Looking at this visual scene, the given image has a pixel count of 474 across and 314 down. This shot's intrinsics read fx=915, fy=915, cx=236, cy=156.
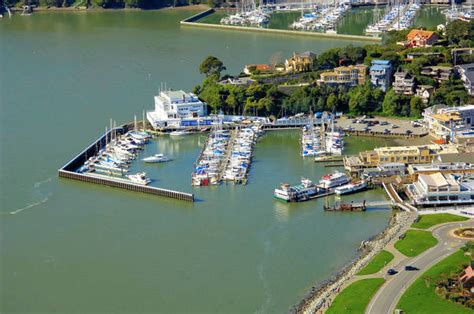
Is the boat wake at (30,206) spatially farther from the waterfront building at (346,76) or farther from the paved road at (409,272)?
the waterfront building at (346,76)

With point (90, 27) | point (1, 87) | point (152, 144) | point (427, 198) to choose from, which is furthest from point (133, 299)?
point (90, 27)

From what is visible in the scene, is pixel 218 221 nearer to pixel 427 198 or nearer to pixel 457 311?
pixel 427 198

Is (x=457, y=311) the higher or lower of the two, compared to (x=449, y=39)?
lower

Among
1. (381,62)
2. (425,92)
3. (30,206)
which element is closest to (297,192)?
(30,206)

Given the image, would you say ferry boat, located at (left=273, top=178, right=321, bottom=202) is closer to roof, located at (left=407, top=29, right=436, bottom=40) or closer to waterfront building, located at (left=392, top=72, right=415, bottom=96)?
waterfront building, located at (left=392, top=72, right=415, bottom=96)

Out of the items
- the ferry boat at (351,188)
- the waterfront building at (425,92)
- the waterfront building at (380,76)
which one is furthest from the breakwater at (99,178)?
the waterfront building at (425,92)

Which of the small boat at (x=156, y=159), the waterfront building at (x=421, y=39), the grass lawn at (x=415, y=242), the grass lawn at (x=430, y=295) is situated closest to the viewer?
the grass lawn at (x=430, y=295)

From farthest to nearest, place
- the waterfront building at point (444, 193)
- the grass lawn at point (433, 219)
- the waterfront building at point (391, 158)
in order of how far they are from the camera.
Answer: the waterfront building at point (391, 158) < the waterfront building at point (444, 193) < the grass lawn at point (433, 219)
